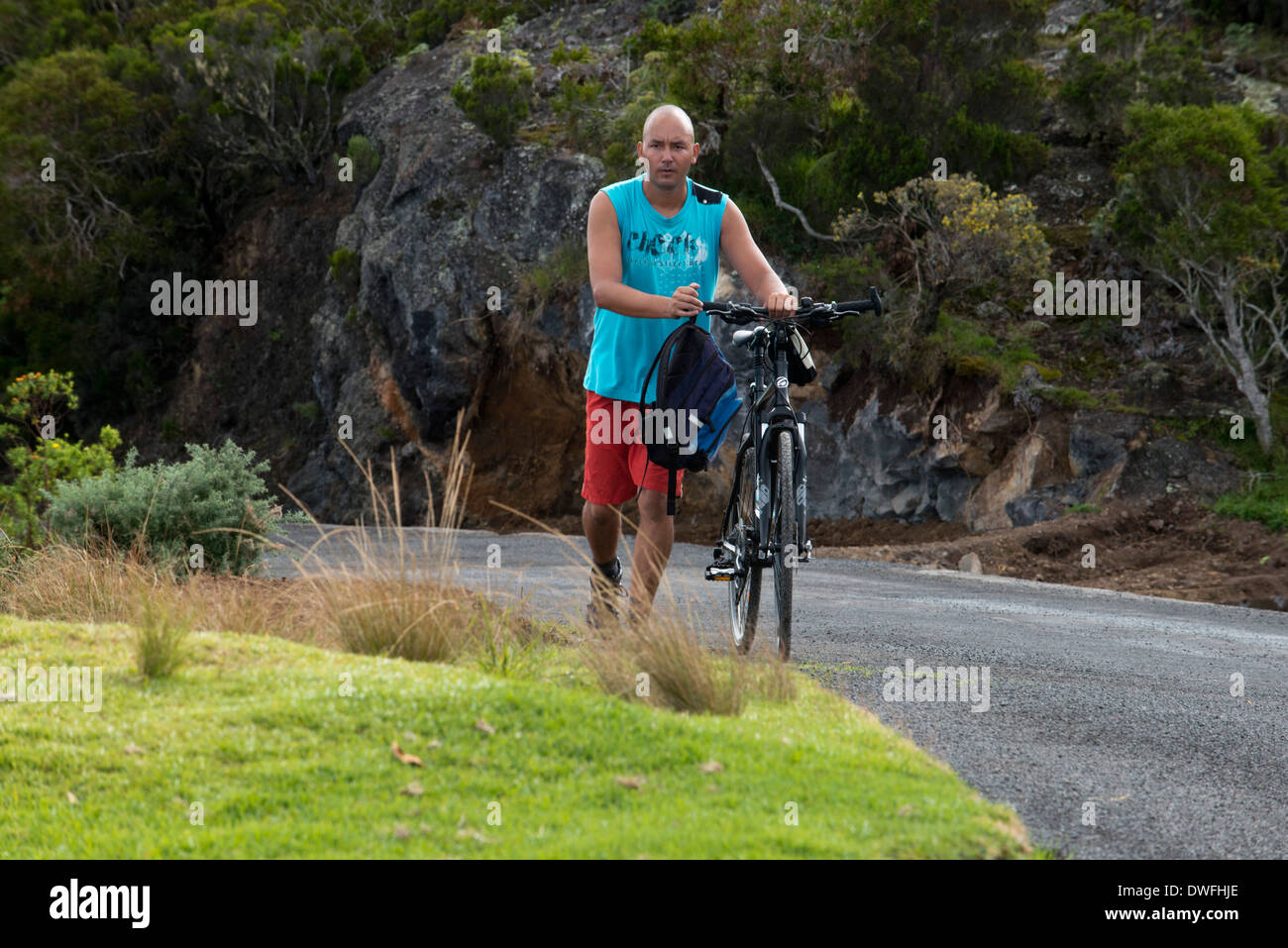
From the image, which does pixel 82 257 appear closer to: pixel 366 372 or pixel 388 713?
pixel 366 372

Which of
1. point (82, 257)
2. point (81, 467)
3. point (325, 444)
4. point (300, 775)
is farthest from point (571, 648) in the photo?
point (82, 257)

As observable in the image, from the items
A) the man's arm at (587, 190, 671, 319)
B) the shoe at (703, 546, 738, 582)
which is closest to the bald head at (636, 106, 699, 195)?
the man's arm at (587, 190, 671, 319)

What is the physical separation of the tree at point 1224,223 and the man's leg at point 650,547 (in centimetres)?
991

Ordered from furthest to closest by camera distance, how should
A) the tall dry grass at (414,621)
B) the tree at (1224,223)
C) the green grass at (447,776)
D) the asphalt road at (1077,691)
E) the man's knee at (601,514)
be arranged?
the tree at (1224,223), the man's knee at (601,514), the tall dry grass at (414,621), the asphalt road at (1077,691), the green grass at (447,776)

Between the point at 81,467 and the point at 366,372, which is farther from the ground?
the point at 366,372

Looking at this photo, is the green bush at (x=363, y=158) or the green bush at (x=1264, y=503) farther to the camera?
the green bush at (x=363, y=158)

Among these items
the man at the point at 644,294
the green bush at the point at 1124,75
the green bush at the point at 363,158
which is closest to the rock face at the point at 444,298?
the green bush at the point at 363,158

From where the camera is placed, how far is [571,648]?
5098 mm

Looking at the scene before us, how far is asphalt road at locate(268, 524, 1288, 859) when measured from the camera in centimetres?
384

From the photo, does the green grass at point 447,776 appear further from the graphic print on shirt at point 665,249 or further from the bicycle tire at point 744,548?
the graphic print on shirt at point 665,249

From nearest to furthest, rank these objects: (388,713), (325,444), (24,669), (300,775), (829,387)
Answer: (300,775) < (388,713) < (24,669) < (829,387) < (325,444)

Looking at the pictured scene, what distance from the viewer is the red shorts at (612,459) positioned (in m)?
5.51

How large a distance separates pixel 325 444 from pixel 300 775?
2175 cm

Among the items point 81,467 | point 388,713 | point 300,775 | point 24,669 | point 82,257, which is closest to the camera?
point 300,775
